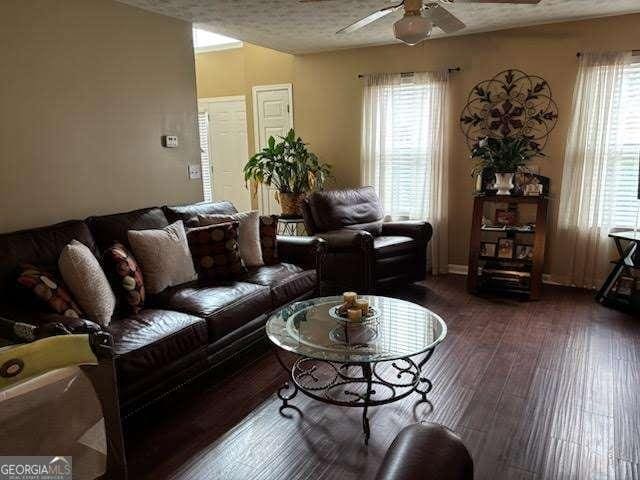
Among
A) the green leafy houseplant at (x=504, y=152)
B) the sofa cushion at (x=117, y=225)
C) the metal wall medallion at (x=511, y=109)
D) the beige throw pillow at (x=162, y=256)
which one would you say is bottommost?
the beige throw pillow at (x=162, y=256)

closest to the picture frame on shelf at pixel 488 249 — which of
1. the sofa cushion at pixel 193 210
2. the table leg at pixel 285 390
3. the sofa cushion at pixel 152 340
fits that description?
the sofa cushion at pixel 193 210

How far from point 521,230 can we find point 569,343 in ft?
4.19

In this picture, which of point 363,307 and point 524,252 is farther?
point 524,252

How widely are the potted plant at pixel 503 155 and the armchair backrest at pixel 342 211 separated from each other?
3.67 ft

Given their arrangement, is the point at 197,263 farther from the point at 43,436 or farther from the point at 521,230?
the point at 521,230

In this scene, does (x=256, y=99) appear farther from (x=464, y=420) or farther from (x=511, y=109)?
(x=464, y=420)

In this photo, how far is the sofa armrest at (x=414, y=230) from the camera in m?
4.36

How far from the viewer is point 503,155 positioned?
4156 millimetres

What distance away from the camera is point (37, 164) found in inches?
113

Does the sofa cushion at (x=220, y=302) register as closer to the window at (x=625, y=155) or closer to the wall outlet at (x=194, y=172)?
the wall outlet at (x=194, y=172)

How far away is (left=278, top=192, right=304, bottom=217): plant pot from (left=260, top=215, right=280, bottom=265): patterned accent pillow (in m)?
1.59

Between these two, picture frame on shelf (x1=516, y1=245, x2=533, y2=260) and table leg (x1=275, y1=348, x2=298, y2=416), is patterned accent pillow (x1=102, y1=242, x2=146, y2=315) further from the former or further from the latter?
picture frame on shelf (x1=516, y1=245, x2=533, y2=260)

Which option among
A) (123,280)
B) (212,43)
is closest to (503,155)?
(123,280)

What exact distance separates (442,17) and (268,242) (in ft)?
6.39
